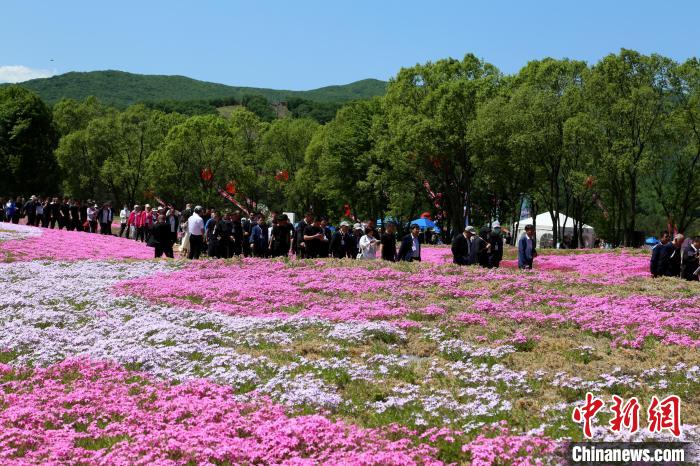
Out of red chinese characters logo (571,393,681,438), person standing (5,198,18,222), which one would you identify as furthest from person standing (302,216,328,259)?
person standing (5,198,18,222)

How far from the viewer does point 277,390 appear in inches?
449

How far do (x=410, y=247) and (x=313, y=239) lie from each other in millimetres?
4250

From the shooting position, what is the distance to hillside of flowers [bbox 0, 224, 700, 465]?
9102 mm

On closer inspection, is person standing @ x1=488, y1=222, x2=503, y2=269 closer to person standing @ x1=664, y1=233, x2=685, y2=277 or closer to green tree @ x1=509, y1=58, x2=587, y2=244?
person standing @ x1=664, y1=233, x2=685, y2=277

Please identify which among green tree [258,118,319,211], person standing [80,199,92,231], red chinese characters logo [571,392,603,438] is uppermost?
green tree [258,118,319,211]

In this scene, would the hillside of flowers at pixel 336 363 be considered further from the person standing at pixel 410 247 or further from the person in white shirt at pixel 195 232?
the person in white shirt at pixel 195 232

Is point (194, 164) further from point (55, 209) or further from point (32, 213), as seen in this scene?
point (55, 209)

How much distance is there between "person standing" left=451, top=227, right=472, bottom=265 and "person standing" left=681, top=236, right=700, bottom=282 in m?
7.11

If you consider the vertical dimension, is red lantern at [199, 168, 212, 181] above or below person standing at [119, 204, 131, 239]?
above

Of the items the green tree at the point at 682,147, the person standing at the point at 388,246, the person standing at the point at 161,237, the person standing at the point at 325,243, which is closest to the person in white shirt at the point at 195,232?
the person standing at the point at 161,237

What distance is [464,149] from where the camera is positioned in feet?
215

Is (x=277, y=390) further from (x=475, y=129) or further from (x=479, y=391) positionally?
(x=475, y=129)

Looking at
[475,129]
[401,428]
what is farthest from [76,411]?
[475,129]

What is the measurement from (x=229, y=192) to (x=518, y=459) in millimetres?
87157
